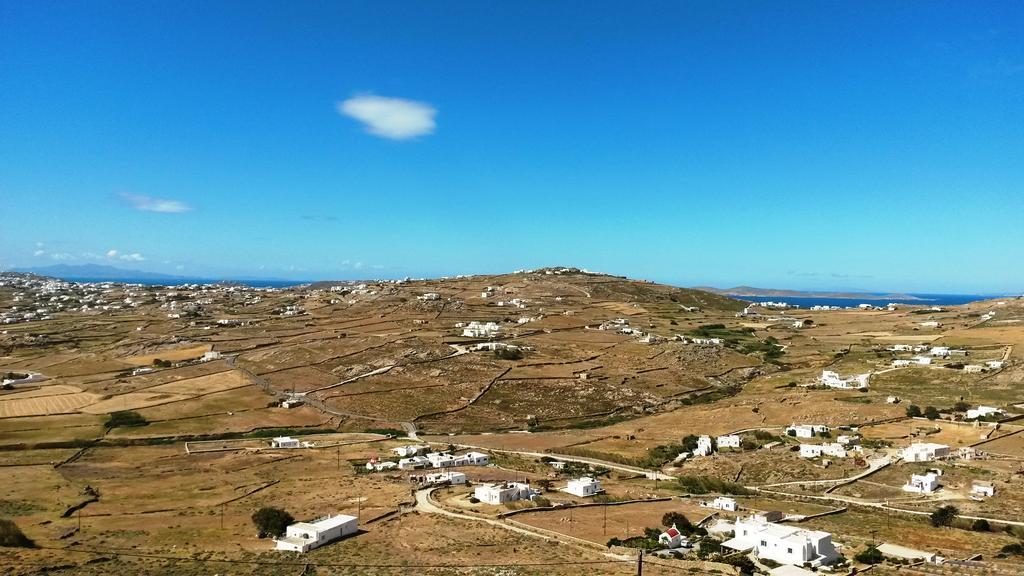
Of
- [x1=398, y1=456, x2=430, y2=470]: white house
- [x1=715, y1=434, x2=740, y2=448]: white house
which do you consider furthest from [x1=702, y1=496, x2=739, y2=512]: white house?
[x1=398, y1=456, x2=430, y2=470]: white house

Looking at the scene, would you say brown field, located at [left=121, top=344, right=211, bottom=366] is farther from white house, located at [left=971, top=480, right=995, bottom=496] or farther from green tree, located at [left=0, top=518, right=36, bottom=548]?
white house, located at [left=971, top=480, right=995, bottom=496]

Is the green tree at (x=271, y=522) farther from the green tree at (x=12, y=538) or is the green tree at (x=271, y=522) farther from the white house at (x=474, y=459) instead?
Answer: the white house at (x=474, y=459)

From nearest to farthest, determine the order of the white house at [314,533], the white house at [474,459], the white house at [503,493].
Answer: the white house at [314,533] < the white house at [503,493] < the white house at [474,459]

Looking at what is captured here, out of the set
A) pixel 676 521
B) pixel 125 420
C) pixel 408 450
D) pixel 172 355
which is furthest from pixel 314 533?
pixel 172 355

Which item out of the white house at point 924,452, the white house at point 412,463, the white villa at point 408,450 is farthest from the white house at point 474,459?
the white house at point 924,452

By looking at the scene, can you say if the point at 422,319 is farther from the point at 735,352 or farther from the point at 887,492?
the point at 887,492

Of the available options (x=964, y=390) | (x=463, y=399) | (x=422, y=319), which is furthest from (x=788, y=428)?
(x=422, y=319)

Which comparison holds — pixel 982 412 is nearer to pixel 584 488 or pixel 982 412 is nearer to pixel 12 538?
pixel 584 488
